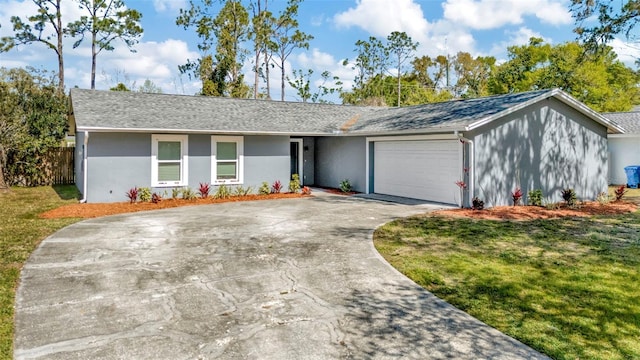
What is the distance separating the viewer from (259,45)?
34.8 m

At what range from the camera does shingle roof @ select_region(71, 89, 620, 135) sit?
13.2 m

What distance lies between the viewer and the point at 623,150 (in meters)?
21.0

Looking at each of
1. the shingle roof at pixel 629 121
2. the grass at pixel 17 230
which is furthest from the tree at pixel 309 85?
the grass at pixel 17 230

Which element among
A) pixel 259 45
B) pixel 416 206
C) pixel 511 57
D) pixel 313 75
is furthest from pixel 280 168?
pixel 511 57

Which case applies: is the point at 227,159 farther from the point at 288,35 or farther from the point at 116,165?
the point at 288,35

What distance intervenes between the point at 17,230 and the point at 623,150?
84.0ft

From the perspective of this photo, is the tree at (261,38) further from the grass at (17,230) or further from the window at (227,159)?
the grass at (17,230)

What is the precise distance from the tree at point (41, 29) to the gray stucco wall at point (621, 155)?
109 feet

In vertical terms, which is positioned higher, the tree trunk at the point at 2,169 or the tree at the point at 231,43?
the tree at the point at 231,43

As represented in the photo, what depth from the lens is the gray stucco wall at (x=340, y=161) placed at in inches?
676

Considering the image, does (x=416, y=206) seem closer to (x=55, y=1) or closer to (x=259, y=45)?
(x=259, y=45)

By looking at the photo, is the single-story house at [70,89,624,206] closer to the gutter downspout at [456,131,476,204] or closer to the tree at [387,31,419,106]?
the gutter downspout at [456,131,476,204]

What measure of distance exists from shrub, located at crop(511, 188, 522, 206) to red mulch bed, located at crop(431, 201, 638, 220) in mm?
334

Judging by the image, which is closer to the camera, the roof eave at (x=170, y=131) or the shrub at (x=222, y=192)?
the roof eave at (x=170, y=131)
